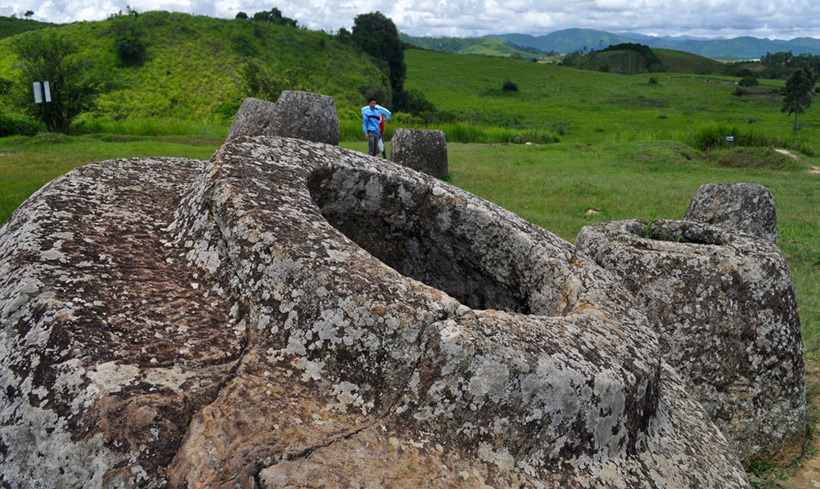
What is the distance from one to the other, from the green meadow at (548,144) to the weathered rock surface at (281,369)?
5429 mm

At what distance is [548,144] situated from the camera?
27.1 metres

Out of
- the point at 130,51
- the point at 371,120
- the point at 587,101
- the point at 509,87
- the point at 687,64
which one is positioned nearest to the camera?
the point at 371,120

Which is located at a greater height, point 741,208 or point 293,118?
point 293,118

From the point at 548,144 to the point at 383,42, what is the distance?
118 feet

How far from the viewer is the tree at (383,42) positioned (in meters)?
57.1

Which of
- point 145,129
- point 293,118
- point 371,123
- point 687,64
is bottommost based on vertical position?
point 145,129

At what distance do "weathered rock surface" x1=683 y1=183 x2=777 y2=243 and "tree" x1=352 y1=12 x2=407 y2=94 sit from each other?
5008 centimetres

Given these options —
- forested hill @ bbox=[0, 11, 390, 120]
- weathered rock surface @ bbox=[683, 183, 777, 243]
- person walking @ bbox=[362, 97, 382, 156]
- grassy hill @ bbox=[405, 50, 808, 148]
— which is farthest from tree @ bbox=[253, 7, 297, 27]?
weathered rock surface @ bbox=[683, 183, 777, 243]

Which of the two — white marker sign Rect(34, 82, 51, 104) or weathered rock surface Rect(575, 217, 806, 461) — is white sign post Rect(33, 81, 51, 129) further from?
weathered rock surface Rect(575, 217, 806, 461)

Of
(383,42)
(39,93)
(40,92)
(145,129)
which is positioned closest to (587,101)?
(383,42)

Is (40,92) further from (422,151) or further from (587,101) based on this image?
(587,101)

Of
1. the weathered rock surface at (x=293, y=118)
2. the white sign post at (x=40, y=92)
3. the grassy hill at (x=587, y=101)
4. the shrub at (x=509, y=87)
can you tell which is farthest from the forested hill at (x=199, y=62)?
the shrub at (x=509, y=87)

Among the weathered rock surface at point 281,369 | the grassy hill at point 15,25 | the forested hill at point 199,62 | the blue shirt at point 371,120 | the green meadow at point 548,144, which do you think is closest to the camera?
the weathered rock surface at point 281,369

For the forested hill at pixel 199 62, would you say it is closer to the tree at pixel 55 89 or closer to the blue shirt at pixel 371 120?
the tree at pixel 55 89
